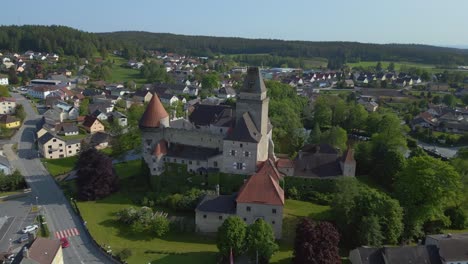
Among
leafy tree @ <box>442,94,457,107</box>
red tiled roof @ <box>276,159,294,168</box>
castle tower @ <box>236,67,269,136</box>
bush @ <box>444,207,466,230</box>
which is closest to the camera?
bush @ <box>444,207,466,230</box>

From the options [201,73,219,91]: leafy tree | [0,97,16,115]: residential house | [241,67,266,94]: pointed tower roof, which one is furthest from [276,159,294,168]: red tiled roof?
[201,73,219,91]: leafy tree

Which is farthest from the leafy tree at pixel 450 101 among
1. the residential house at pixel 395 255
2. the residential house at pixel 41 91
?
the residential house at pixel 41 91

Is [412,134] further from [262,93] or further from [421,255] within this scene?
[421,255]

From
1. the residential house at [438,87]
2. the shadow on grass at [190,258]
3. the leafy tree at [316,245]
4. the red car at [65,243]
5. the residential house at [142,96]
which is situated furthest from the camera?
the residential house at [438,87]

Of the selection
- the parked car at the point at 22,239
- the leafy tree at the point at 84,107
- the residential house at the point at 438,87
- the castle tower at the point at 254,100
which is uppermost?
the castle tower at the point at 254,100

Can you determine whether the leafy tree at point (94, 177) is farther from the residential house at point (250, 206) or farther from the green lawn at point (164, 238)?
the residential house at point (250, 206)

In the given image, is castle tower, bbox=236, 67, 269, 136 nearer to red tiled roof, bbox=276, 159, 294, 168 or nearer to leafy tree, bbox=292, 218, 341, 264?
red tiled roof, bbox=276, 159, 294, 168
